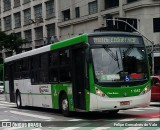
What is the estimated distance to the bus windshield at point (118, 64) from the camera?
46.4 ft

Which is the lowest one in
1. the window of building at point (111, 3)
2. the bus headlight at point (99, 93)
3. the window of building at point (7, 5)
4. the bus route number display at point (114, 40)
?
the bus headlight at point (99, 93)

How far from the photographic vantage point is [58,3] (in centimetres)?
5834

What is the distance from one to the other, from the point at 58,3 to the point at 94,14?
9428 millimetres

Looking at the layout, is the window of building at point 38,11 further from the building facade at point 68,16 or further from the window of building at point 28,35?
the window of building at point 28,35

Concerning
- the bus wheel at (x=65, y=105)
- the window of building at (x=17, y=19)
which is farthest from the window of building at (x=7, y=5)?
the bus wheel at (x=65, y=105)

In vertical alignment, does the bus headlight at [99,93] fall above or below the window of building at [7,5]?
below

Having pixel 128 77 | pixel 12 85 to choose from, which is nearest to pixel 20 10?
pixel 12 85

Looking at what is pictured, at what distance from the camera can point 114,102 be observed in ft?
46.2

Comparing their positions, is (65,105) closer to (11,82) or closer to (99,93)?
(99,93)

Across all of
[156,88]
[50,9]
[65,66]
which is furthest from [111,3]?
[65,66]

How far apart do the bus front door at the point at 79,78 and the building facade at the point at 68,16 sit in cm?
2802

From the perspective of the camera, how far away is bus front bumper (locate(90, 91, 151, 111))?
13906 mm

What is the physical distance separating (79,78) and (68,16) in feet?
144

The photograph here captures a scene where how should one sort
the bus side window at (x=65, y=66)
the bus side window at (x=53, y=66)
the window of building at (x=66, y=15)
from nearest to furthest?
1. the bus side window at (x=65, y=66)
2. the bus side window at (x=53, y=66)
3. the window of building at (x=66, y=15)
